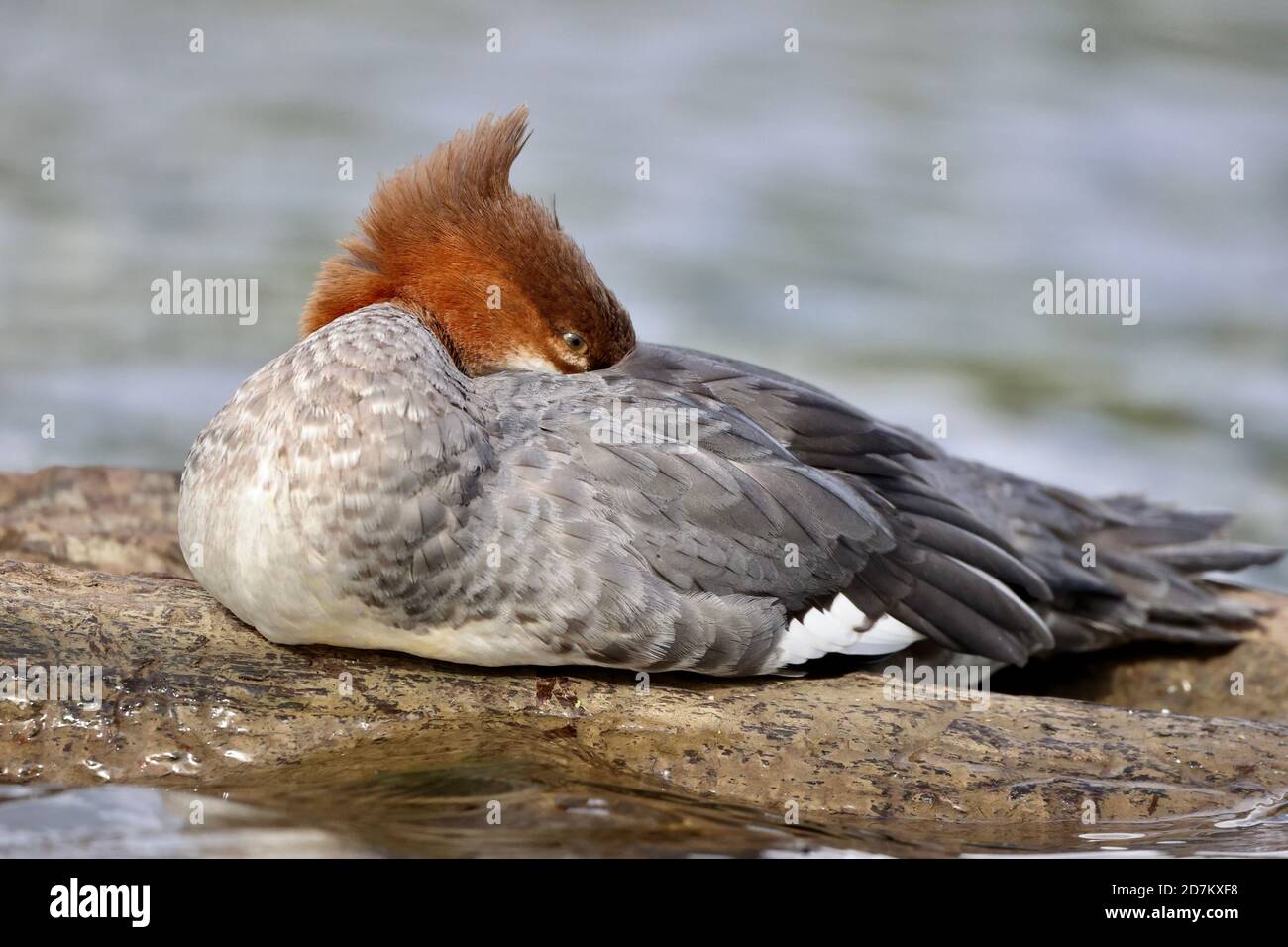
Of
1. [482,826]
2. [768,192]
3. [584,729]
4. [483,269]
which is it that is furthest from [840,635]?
[768,192]

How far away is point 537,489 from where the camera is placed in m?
3.96

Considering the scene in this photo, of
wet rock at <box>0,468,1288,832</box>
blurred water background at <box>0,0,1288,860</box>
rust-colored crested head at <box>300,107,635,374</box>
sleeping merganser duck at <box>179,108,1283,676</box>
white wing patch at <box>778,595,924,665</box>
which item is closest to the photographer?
wet rock at <box>0,468,1288,832</box>

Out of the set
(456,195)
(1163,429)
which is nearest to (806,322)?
(1163,429)

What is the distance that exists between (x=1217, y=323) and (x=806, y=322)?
2.71 m


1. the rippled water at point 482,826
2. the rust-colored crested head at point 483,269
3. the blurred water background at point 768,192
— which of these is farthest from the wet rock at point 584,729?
the blurred water background at point 768,192

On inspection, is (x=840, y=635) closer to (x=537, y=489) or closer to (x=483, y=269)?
(x=537, y=489)

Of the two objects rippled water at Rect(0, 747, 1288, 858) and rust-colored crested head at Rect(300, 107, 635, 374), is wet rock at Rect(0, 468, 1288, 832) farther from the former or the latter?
rust-colored crested head at Rect(300, 107, 635, 374)

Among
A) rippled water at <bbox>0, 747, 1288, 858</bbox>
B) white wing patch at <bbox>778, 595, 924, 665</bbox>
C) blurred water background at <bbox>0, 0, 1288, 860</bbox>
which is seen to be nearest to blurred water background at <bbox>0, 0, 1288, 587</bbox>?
blurred water background at <bbox>0, 0, 1288, 860</bbox>

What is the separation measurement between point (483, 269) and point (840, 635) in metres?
1.54

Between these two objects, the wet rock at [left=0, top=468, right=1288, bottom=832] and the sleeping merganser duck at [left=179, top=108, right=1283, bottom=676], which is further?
the sleeping merganser duck at [left=179, top=108, right=1283, bottom=676]

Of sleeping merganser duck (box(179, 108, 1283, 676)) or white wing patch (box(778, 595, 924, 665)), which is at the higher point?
sleeping merganser duck (box(179, 108, 1283, 676))

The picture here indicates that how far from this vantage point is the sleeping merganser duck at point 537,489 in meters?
3.82

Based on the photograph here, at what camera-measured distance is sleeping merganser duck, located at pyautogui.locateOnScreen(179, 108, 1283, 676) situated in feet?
12.5

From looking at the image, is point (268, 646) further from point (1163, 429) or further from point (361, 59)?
point (361, 59)
